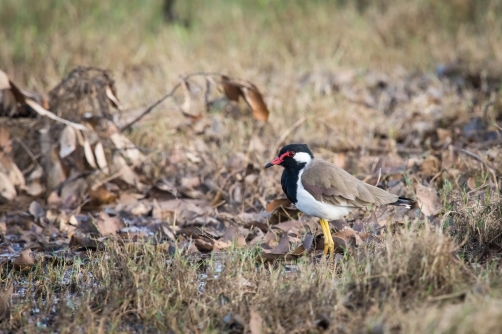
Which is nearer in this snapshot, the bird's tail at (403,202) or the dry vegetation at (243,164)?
the dry vegetation at (243,164)

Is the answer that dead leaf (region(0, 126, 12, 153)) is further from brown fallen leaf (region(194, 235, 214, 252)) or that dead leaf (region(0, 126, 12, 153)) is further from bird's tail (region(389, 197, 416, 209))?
bird's tail (region(389, 197, 416, 209))

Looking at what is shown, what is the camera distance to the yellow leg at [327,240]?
439cm

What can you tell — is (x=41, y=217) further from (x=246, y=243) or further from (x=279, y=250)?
(x=279, y=250)

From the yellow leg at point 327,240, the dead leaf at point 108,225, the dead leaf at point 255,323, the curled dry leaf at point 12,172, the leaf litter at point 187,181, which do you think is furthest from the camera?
the curled dry leaf at point 12,172

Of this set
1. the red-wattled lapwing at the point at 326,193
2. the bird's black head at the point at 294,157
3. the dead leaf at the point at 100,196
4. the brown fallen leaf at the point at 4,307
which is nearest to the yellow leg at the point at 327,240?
the red-wattled lapwing at the point at 326,193

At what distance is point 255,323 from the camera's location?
3330mm

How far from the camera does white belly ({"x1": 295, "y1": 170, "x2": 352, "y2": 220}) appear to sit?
180 inches

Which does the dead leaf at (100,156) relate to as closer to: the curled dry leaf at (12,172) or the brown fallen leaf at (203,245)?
the curled dry leaf at (12,172)

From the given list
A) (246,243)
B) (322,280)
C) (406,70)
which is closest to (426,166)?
(246,243)

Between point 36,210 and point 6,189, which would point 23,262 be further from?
point 6,189

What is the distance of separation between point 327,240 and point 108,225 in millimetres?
1622

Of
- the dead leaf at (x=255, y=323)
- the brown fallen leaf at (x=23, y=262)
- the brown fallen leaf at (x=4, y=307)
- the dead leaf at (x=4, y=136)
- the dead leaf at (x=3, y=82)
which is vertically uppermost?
the dead leaf at (x=3, y=82)

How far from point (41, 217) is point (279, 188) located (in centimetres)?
187

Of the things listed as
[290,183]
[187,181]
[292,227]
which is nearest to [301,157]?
[290,183]
